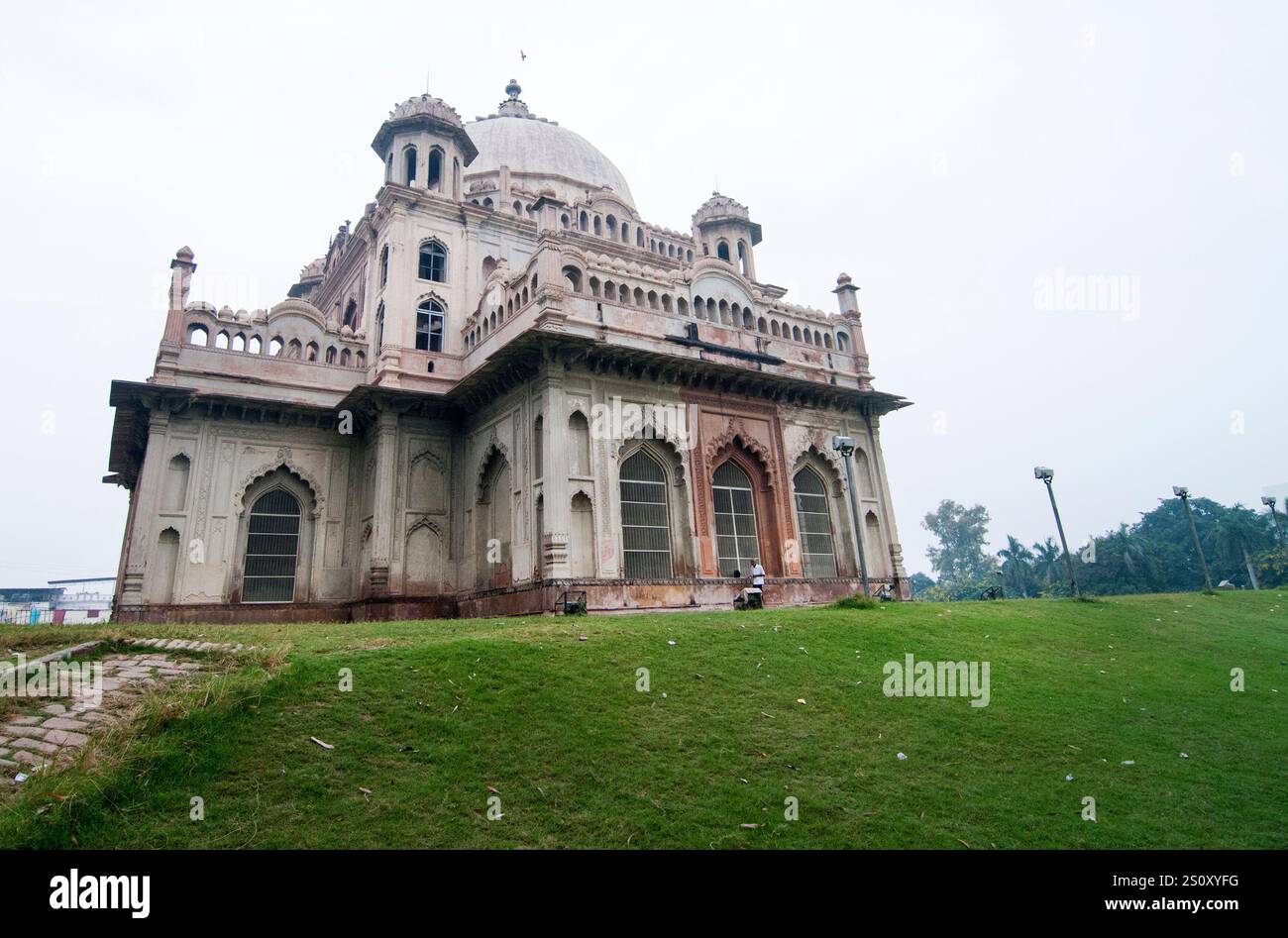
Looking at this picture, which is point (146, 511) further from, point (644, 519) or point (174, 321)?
point (644, 519)

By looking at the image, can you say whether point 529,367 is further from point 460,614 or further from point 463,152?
point 463,152

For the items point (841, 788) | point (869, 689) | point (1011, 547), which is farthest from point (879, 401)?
point (1011, 547)

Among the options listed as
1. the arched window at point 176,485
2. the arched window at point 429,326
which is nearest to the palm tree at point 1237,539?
the arched window at point 429,326

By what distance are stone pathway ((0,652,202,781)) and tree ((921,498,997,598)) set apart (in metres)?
82.5

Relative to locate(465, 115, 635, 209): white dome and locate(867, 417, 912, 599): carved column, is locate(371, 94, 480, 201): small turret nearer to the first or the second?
locate(465, 115, 635, 209): white dome

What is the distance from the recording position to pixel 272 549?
21062mm

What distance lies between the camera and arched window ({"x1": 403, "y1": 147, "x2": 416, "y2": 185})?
81.5 ft

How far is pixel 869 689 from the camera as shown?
972cm

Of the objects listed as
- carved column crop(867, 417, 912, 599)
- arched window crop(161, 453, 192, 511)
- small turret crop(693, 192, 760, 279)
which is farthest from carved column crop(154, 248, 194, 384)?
carved column crop(867, 417, 912, 599)

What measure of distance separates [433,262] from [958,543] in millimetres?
77178

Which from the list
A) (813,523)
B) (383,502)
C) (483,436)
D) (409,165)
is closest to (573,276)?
(483,436)

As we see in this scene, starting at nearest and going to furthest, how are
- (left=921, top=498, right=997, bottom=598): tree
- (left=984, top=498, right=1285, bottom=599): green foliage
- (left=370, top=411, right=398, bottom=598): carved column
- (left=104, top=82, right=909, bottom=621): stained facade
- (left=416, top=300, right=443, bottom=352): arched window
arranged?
(left=104, top=82, right=909, bottom=621): stained facade
(left=370, top=411, right=398, bottom=598): carved column
(left=416, top=300, right=443, bottom=352): arched window
(left=984, top=498, right=1285, bottom=599): green foliage
(left=921, top=498, right=997, bottom=598): tree

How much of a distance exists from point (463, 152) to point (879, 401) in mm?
16234

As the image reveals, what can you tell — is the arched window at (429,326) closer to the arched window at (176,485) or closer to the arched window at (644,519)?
the arched window at (176,485)
